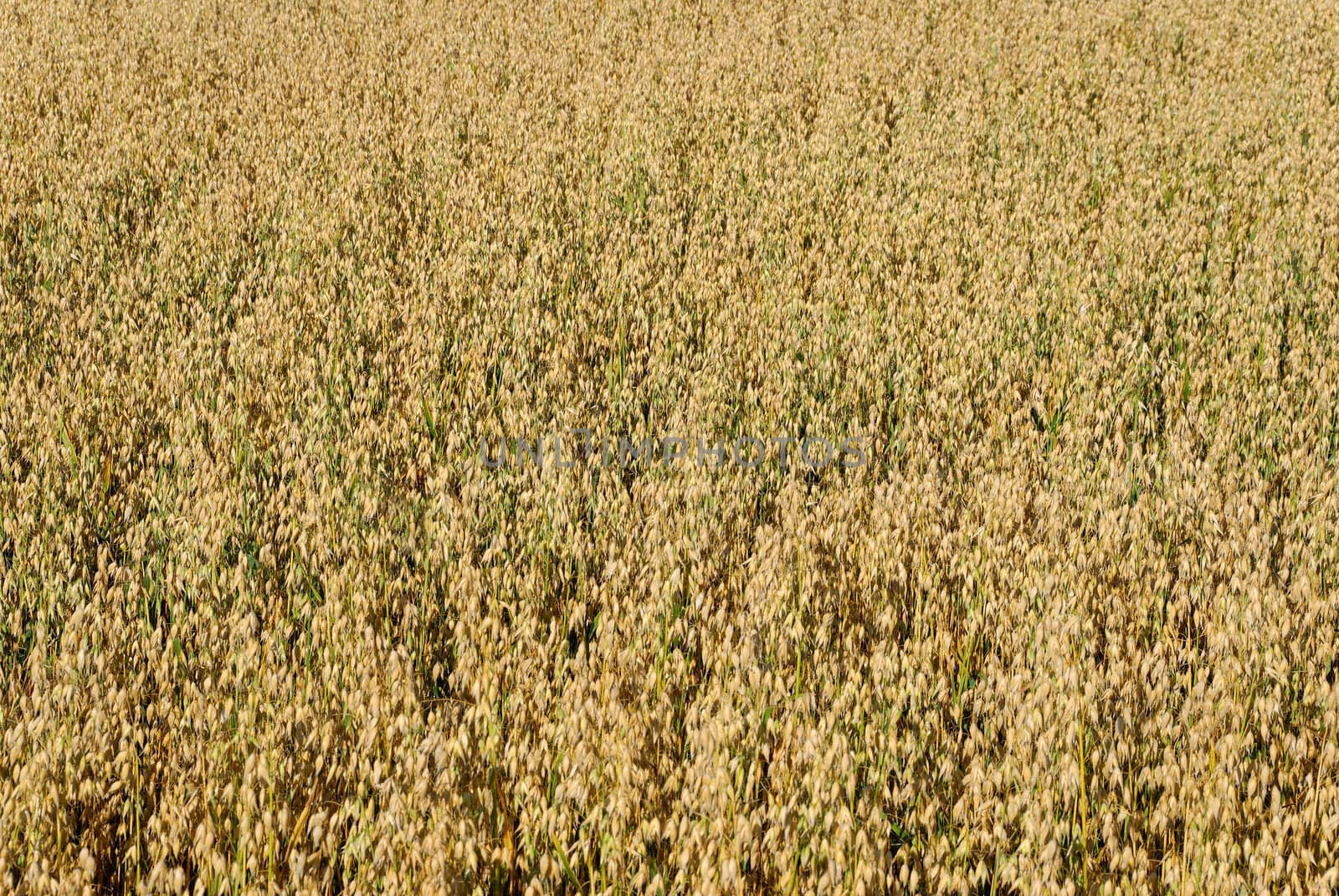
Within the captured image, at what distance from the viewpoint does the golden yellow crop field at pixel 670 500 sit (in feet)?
6.30

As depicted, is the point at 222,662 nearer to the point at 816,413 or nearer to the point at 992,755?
the point at 992,755

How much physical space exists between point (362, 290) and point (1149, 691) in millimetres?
3230

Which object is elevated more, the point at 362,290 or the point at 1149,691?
the point at 362,290

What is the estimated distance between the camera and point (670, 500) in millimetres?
2898

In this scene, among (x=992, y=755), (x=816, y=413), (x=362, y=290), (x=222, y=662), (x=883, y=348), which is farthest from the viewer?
(x=362, y=290)

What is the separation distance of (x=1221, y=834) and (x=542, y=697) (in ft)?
4.20

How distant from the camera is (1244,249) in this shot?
14.8 ft

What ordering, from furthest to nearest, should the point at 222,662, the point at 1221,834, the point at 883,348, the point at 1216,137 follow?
the point at 1216,137 < the point at 883,348 < the point at 222,662 < the point at 1221,834

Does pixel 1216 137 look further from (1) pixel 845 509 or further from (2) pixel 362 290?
(2) pixel 362 290

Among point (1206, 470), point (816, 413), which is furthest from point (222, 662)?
point (1206, 470)

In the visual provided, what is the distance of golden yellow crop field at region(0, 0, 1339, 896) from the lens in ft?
6.30

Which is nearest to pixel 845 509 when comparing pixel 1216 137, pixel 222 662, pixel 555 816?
pixel 555 816

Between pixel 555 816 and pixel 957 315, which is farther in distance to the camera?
pixel 957 315

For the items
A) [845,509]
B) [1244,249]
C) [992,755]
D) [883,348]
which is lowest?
[992,755]
